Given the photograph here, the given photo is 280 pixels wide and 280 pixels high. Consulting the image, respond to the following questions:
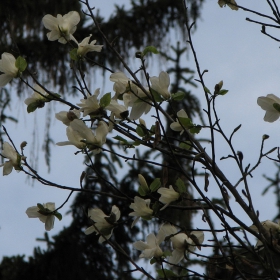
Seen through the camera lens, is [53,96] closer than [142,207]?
No

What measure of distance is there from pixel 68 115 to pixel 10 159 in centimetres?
19

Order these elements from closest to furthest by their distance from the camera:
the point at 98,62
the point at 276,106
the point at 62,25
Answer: the point at 276,106 < the point at 62,25 < the point at 98,62

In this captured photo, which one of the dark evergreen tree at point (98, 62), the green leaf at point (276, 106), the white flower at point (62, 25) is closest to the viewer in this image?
the green leaf at point (276, 106)

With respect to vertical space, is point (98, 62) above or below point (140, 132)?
above

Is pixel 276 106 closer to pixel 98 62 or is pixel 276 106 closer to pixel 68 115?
pixel 68 115

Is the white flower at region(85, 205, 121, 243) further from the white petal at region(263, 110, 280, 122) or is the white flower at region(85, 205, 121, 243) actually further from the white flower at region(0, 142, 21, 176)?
the white petal at region(263, 110, 280, 122)

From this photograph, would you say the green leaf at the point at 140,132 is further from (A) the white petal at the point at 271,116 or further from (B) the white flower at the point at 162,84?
(A) the white petal at the point at 271,116

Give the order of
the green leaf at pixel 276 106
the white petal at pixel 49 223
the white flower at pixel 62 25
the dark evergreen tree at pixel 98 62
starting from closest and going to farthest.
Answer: the green leaf at pixel 276 106 → the white petal at pixel 49 223 → the white flower at pixel 62 25 → the dark evergreen tree at pixel 98 62

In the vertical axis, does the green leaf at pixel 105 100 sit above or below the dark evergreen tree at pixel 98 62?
below

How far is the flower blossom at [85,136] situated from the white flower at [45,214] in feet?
0.56

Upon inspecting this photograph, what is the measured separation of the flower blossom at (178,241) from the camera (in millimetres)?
1421

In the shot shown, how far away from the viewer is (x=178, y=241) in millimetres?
1421

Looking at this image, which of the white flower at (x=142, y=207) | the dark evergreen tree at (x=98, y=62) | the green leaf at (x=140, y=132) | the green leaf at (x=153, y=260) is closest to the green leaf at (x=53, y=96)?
the green leaf at (x=140, y=132)

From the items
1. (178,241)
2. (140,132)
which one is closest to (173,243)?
(178,241)
